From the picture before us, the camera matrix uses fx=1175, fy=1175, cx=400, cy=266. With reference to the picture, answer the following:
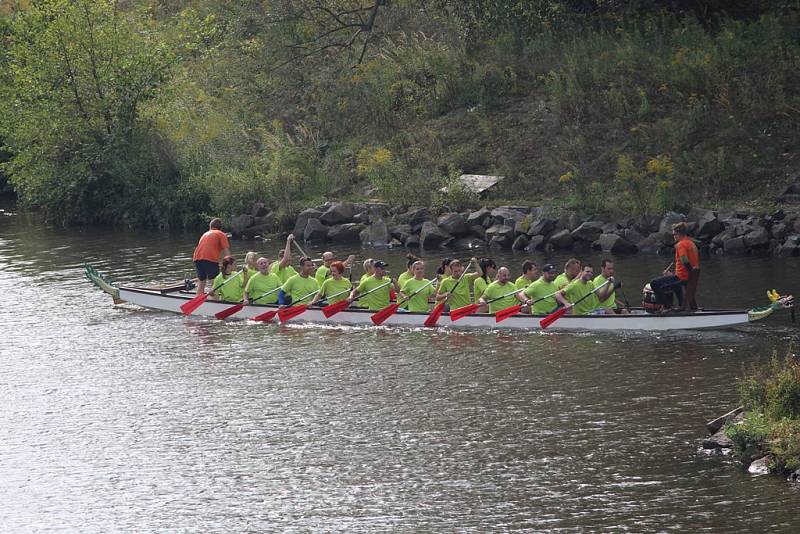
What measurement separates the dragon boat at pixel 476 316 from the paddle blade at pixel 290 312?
0.36 feet

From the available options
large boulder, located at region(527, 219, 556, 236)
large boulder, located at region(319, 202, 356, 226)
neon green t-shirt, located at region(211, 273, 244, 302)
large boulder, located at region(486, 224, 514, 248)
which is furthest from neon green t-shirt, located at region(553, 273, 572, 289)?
large boulder, located at region(319, 202, 356, 226)

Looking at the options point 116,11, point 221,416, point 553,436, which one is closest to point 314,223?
point 116,11

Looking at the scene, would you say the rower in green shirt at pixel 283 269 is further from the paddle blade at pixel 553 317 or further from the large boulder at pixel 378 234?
the large boulder at pixel 378 234

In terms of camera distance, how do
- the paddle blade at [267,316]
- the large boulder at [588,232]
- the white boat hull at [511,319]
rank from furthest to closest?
the large boulder at [588,232]
the paddle blade at [267,316]
the white boat hull at [511,319]

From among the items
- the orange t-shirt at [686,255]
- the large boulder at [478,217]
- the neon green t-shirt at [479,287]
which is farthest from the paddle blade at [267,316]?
the large boulder at [478,217]

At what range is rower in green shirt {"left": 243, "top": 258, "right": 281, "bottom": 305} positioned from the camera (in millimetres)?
26531

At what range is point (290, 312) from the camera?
84.5 ft

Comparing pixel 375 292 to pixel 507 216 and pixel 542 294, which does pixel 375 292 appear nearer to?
pixel 542 294

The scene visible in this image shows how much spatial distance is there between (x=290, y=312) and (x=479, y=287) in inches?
168

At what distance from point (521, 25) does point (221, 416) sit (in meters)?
28.5

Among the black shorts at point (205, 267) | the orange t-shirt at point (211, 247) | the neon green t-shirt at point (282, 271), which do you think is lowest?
the neon green t-shirt at point (282, 271)

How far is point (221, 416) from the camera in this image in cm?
1888

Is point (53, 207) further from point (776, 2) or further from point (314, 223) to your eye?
point (776, 2)

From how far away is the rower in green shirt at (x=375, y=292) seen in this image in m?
25.5
